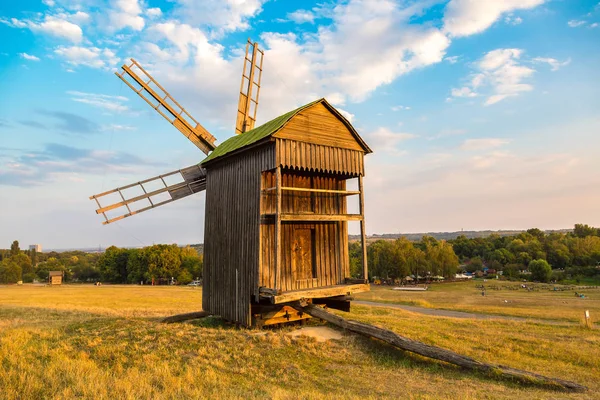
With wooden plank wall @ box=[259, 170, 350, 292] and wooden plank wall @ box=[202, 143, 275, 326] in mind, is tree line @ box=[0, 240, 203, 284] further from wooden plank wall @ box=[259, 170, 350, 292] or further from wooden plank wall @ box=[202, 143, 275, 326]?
wooden plank wall @ box=[259, 170, 350, 292]

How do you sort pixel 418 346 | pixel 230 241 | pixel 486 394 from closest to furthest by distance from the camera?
pixel 486 394
pixel 418 346
pixel 230 241

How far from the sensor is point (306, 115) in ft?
44.0

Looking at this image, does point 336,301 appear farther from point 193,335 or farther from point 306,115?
point 306,115

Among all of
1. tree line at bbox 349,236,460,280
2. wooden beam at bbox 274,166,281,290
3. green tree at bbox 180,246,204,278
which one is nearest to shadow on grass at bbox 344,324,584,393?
wooden beam at bbox 274,166,281,290

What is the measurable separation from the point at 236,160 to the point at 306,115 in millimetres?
3369

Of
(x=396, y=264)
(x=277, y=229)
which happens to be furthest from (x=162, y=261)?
(x=277, y=229)

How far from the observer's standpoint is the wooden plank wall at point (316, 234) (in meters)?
13.1

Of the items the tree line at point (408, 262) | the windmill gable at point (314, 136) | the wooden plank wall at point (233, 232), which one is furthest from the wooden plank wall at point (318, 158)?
the tree line at point (408, 262)

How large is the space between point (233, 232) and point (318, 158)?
4415mm

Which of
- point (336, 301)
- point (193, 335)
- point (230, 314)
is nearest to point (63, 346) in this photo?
point (193, 335)

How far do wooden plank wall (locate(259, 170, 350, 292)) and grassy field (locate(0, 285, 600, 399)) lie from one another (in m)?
2.04

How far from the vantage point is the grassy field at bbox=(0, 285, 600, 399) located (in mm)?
7406

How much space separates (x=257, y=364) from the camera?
955 cm

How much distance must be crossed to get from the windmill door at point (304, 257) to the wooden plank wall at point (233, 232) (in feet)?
6.24
